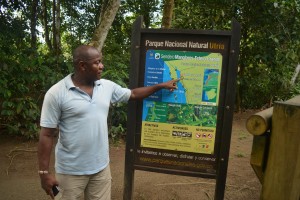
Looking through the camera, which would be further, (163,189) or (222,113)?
(163,189)

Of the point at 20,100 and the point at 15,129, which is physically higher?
the point at 20,100

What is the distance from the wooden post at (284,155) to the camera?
2260 mm

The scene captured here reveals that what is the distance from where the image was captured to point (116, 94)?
10.2 ft

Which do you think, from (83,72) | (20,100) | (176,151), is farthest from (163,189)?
(20,100)

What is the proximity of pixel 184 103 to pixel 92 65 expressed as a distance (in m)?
0.94

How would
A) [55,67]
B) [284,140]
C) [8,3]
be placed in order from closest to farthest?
[284,140] → [55,67] → [8,3]

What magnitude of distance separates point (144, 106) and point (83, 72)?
74 centimetres

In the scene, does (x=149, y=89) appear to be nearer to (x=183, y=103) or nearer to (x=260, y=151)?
(x=183, y=103)

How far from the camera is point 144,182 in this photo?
4.73 m

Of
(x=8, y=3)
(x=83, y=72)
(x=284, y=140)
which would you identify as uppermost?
(x=8, y=3)

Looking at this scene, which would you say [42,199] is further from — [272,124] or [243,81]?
[243,81]

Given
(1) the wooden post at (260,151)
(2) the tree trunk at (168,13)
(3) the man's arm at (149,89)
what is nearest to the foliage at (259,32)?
(2) the tree trunk at (168,13)

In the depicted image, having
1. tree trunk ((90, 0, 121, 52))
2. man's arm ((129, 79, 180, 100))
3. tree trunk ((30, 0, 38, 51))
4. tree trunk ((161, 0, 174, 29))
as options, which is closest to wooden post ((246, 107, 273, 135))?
man's arm ((129, 79, 180, 100))

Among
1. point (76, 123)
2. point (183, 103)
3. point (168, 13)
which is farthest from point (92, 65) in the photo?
point (168, 13)
